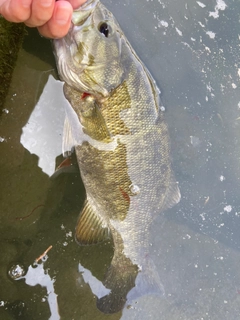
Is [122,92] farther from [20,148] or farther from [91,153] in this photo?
[20,148]

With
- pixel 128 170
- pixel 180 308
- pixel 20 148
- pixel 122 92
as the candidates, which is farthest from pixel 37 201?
pixel 180 308

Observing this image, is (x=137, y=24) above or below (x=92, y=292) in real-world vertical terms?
above

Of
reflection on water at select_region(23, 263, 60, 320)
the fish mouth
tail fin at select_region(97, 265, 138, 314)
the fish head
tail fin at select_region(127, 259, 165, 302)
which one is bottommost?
reflection on water at select_region(23, 263, 60, 320)

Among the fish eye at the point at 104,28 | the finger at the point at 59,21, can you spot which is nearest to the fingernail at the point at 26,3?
the finger at the point at 59,21

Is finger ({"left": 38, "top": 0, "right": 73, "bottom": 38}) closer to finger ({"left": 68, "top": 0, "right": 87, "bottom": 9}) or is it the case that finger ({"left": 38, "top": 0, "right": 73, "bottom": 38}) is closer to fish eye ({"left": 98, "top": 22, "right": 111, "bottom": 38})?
finger ({"left": 68, "top": 0, "right": 87, "bottom": 9})

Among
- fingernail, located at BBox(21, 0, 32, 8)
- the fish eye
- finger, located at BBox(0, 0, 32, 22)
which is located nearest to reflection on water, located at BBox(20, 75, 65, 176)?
the fish eye

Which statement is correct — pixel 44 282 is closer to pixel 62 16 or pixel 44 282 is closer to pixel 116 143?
pixel 116 143
